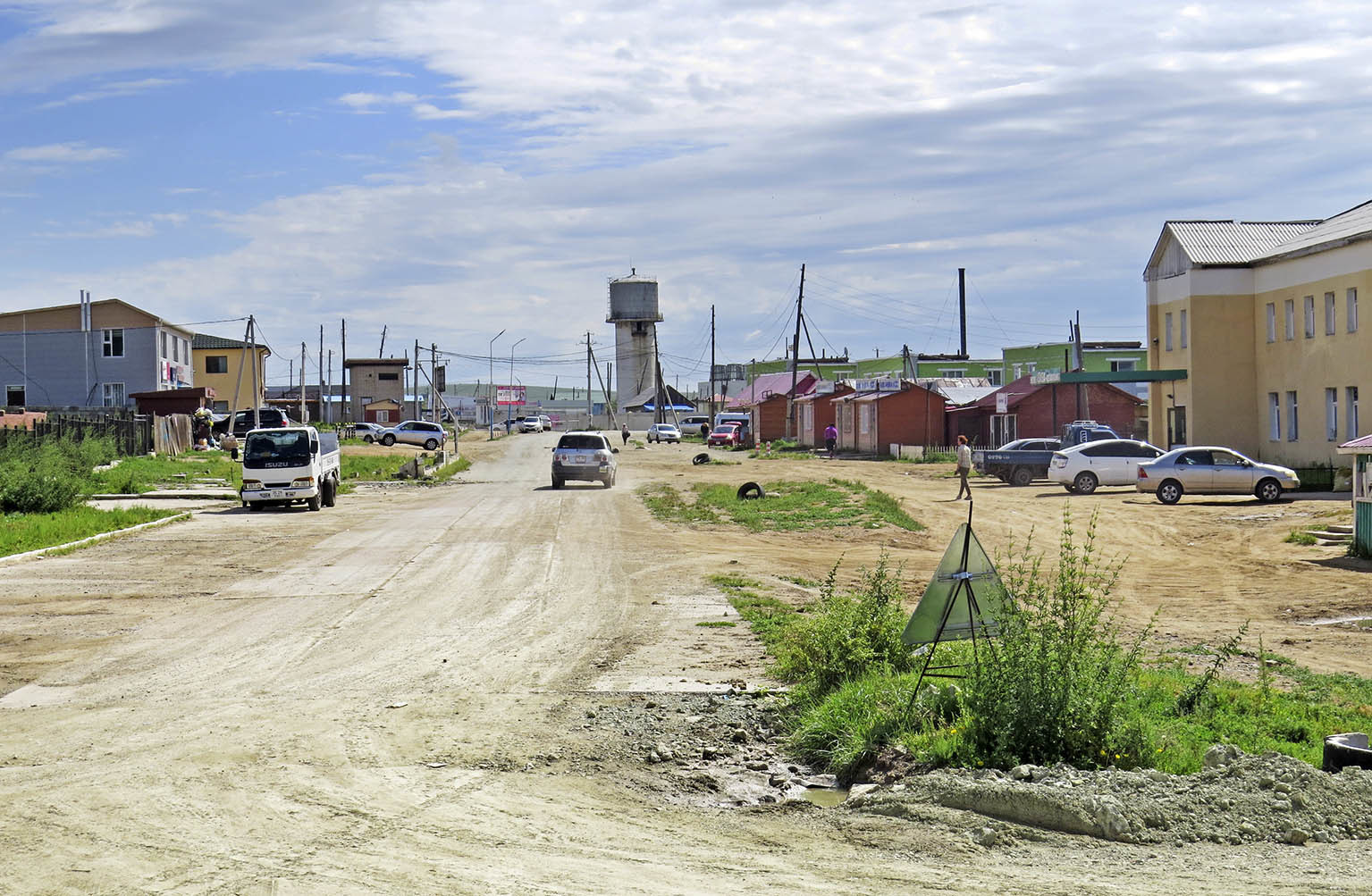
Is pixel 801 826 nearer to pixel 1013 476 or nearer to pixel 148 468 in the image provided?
pixel 1013 476

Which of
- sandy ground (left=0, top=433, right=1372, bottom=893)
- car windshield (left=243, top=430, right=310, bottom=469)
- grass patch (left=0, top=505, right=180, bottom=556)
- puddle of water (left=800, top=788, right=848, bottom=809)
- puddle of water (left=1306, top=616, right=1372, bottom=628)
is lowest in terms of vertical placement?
puddle of water (left=800, top=788, right=848, bottom=809)

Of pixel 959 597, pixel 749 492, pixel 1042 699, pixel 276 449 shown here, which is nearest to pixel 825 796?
pixel 1042 699

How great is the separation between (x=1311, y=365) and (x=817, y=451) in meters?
33.7

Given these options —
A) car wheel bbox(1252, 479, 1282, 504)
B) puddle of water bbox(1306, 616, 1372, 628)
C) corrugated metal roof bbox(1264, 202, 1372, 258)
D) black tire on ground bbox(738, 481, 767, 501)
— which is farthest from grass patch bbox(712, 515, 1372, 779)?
corrugated metal roof bbox(1264, 202, 1372, 258)

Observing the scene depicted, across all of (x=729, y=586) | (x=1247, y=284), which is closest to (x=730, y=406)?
(x=1247, y=284)

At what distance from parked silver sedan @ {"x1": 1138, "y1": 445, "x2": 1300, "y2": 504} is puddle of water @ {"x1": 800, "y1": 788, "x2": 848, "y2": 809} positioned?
1104 inches

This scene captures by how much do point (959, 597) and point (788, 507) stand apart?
889 inches

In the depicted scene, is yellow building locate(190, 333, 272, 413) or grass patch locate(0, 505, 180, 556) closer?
grass patch locate(0, 505, 180, 556)

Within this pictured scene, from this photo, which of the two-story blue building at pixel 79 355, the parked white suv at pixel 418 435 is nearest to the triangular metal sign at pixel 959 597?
the parked white suv at pixel 418 435

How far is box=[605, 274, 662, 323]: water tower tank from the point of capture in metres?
127

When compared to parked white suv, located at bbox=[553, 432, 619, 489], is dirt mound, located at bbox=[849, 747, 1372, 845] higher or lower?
lower

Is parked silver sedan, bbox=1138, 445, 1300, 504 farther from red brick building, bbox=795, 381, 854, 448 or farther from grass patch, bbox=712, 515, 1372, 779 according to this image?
red brick building, bbox=795, 381, 854, 448

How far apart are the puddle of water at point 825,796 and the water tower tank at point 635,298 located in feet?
392

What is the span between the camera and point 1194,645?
12.8m
